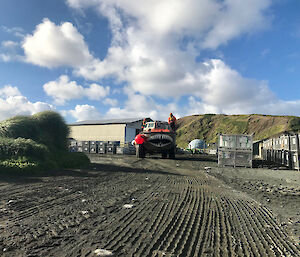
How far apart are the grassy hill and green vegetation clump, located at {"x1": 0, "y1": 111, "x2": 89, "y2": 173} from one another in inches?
2151

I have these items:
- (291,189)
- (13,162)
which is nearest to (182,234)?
(291,189)

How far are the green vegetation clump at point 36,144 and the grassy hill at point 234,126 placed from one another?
179 feet

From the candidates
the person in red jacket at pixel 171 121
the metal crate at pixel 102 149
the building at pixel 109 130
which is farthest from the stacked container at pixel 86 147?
the person in red jacket at pixel 171 121

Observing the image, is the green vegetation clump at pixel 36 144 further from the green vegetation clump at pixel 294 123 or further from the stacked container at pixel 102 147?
the green vegetation clump at pixel 294 123

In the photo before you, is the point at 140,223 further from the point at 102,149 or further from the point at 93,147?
the point at 93,147

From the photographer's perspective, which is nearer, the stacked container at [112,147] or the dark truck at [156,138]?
the dark truck at [156,138]

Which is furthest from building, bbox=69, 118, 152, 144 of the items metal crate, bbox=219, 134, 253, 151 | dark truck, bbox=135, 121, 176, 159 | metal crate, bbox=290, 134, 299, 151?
metal crate, bbox=290, 134, 299, 151

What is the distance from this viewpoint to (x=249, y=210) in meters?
4.27

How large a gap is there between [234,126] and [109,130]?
45961 millimetres

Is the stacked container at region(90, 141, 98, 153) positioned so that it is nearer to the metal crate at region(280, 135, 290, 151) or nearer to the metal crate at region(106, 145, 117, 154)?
the metal crate at region(106, 145, 117, 154)

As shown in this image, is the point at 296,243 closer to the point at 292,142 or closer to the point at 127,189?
the point at 127,189

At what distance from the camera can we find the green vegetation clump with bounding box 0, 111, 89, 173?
7.44m

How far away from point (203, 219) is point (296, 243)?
4.28 feet

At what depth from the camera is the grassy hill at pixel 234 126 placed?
53.8 m
